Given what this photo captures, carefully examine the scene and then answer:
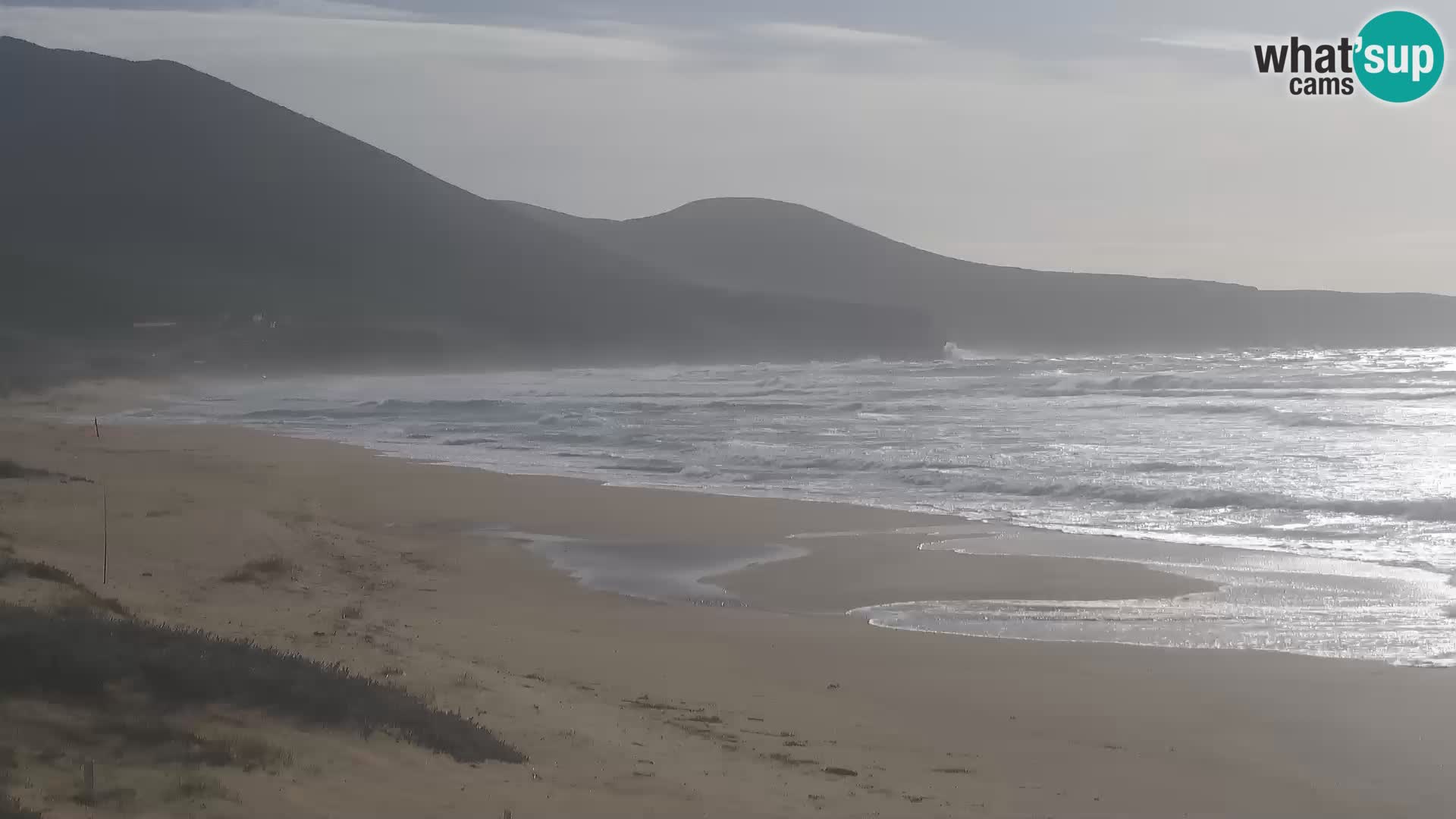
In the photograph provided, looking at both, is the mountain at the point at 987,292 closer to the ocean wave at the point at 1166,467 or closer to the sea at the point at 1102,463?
the sea at the point at 1102,463

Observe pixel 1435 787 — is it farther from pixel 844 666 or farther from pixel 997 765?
pixel 844 666

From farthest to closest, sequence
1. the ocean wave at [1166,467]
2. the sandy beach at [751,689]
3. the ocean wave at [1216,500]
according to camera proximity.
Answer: the ocean wave at [1166,467] < the ocean wave at [1216,500] < the sandy beach at [751,689]

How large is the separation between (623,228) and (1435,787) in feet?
436

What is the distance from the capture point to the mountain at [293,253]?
85750 millimetres

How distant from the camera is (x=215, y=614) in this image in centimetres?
631

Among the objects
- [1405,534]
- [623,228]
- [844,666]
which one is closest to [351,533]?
[844,666]

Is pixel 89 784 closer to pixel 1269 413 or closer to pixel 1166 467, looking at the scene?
pixel 1166 467

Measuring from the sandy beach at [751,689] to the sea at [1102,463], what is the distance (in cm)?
58

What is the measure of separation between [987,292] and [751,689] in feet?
375

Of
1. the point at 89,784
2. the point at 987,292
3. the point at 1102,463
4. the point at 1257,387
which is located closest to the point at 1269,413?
the point at 1257,387

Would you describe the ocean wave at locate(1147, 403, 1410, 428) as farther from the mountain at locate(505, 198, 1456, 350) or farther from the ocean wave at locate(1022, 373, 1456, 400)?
the mountain at locate(505, 198, 1456, 350)

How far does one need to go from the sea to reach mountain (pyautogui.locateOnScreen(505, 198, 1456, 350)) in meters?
63.8

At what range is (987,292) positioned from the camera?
384ft

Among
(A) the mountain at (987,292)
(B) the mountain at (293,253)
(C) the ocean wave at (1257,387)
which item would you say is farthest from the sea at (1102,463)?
(A) the mountain at (987,292)
